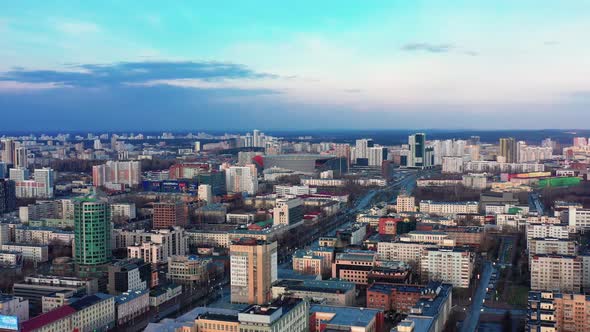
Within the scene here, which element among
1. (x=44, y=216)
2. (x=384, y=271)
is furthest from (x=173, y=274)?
(x=44, y=216)

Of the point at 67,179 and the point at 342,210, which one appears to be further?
the point at 67,179

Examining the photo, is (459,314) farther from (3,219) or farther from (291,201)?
(3,219)

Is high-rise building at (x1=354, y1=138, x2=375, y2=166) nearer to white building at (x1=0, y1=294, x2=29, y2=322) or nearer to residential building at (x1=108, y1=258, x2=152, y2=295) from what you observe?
residential building at (x1=108, y1=258, x2=152, y2=295)

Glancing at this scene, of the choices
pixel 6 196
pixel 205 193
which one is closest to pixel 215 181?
pixel 205 193

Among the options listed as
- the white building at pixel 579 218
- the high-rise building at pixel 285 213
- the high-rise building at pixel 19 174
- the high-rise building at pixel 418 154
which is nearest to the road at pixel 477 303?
the white building at pixel 579 218

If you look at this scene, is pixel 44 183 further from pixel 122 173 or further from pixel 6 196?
pixel 122 173

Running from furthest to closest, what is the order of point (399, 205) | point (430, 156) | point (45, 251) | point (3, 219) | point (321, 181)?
1. point (430, 156)
2. point (321, 181)
3. point (399, 205)
4. point (3, 219)
5. point (45, 251)

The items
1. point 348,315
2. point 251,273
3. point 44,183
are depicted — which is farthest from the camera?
point 44,183
